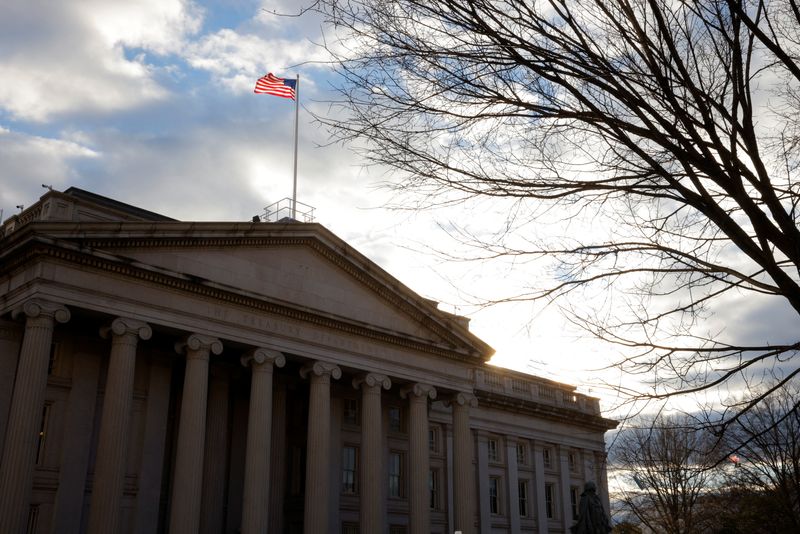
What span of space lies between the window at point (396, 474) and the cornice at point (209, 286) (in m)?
5.94

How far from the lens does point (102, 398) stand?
31.3 metres

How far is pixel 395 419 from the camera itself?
140 ft

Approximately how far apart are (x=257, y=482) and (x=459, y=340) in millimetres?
13410

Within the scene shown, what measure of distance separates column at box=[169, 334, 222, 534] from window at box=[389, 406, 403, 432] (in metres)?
13.6

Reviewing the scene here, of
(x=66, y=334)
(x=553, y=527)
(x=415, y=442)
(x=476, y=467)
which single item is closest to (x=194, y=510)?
(x=66, y=334)

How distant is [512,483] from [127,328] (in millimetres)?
27764

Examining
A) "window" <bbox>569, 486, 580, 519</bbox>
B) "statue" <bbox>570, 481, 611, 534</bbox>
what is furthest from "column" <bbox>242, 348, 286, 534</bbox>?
"window" <bbox>569, 486, 580, 519</bbox>

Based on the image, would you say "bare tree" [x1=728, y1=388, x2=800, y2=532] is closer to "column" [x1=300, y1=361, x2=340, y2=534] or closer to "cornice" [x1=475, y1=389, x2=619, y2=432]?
"cornice" [x1=475, y1=389, x2=619, y2=432]

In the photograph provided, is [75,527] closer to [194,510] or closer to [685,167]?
[194,510]

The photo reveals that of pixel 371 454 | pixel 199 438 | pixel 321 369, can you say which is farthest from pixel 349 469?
pixel 199 438

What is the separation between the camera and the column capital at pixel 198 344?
3083 centimetres

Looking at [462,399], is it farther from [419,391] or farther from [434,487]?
[434,487]

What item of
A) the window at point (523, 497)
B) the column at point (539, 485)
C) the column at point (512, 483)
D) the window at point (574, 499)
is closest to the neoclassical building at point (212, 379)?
the column at point (512, 483)

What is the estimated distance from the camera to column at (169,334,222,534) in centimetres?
2848
